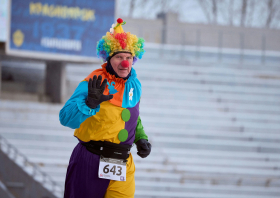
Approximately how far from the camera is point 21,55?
9.79 meters

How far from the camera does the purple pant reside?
2.76 m

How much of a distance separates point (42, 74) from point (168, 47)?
4199 millimetres

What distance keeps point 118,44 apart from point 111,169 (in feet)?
2.69

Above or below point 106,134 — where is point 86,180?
below

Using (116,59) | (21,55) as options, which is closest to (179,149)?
(21,55)

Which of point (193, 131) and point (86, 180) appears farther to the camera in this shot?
point (193, 131)

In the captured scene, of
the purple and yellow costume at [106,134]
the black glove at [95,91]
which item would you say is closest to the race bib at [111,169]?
the purple and yellow costume at [106,134]

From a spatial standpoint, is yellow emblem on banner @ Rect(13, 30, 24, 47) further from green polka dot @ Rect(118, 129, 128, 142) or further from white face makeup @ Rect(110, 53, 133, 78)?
green polka dot @ Rect(118, 129, 128, 142)

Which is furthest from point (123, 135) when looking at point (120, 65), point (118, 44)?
point (118, 44)

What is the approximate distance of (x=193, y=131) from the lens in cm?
973

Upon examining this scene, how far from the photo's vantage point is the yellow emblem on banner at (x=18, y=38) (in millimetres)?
9742

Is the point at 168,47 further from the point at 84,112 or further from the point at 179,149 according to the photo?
the point at 84,112

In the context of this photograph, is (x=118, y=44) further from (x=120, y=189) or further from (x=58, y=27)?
(x=58, y=27)

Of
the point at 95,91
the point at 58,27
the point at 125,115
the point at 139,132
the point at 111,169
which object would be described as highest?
the point at 58,27
